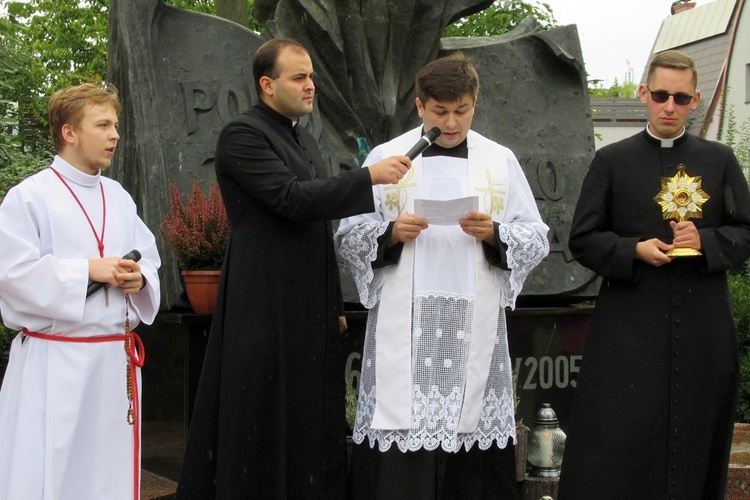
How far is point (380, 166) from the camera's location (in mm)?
4105

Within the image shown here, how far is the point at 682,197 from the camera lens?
14.1 feet

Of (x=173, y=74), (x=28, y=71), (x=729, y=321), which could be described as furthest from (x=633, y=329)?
(x=28, y=71)

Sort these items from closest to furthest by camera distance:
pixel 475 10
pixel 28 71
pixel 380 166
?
pixel 380 166 → pixel 475 10 → pixel 28 71

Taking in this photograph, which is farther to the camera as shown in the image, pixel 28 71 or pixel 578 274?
pixel 28 71

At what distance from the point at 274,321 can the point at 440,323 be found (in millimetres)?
678

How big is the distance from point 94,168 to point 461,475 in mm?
1927

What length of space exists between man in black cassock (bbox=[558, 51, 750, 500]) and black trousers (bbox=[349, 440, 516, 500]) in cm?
33

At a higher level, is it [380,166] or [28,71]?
[28,71]

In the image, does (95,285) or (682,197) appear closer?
(95,285)

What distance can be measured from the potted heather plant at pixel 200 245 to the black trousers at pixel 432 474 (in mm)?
1230

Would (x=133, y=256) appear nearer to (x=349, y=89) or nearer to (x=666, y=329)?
(x=666, y=329)

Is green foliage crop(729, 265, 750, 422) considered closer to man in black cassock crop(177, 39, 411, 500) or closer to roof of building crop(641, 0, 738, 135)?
man in black cassock crop(177, 39, 411, 500)

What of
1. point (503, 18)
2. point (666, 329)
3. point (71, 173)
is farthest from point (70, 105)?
point (503, 18)

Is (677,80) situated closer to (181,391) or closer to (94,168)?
(94,168)
